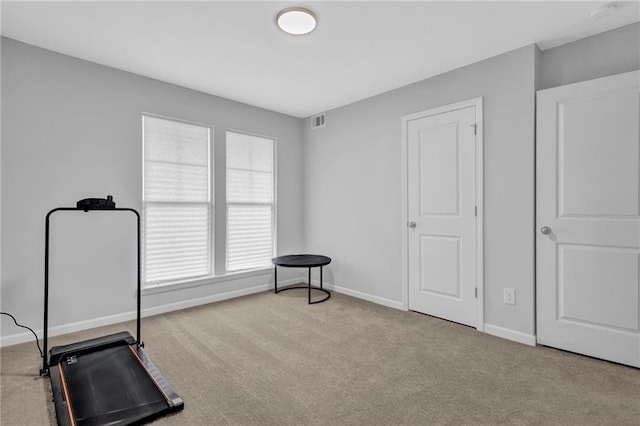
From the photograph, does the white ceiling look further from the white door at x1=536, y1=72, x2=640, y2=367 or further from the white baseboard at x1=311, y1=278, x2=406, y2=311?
the white baseboard at x1=311, y1=278, x2=406, y2=311

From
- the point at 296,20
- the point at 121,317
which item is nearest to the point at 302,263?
the point at 121,317

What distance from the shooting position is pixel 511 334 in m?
2.86

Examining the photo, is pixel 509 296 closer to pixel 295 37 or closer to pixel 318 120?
pixel 295 37

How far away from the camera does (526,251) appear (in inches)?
110

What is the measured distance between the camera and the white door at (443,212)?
3162mm

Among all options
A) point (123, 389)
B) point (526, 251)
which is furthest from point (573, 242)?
point (123, 389)

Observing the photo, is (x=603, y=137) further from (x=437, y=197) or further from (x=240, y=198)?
(x=240, y=198)

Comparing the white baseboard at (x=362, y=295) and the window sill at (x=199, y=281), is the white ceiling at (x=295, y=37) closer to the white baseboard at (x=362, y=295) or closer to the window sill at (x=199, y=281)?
the window sill at (x=199, y=281)

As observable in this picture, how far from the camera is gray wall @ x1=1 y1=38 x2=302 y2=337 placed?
271cm

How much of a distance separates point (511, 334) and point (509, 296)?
338 millimetres

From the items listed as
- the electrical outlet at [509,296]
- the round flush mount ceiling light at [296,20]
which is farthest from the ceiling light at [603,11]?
the electrical outlet at [509,296]

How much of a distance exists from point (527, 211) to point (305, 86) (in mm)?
2656

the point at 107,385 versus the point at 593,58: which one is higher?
the point at 593,58

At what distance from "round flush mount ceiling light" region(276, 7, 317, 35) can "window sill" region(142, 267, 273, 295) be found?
9.46 feet
